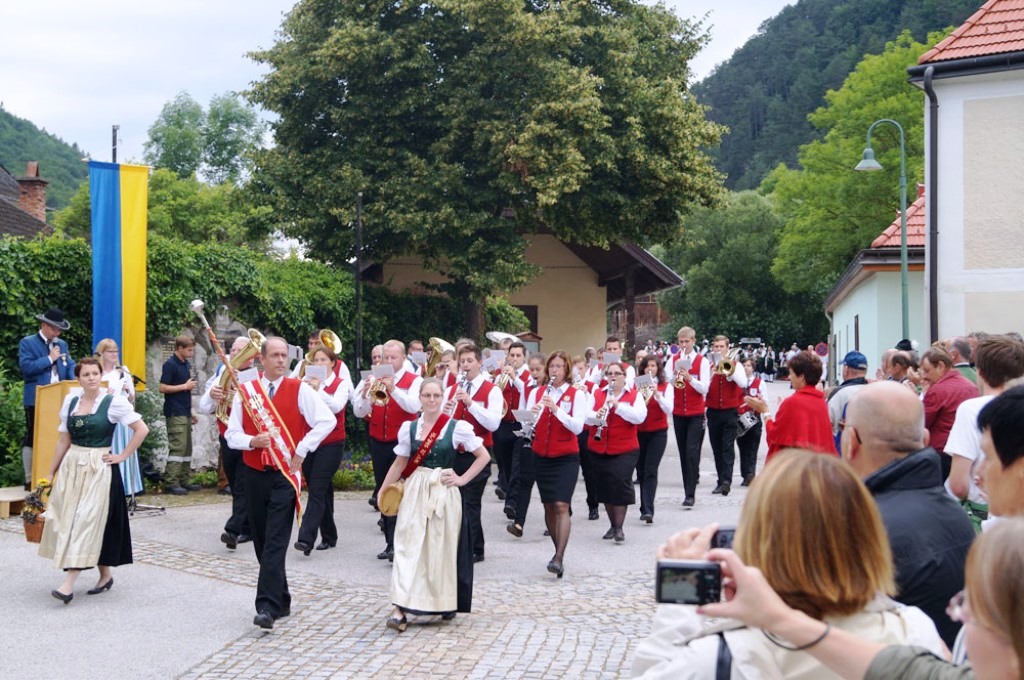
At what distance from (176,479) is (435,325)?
9.53 metres

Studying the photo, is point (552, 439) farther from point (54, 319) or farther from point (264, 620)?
point (54, 319)

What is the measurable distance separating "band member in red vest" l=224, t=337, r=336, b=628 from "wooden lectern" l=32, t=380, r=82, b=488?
12.8 feet

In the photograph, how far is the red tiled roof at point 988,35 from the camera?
1894 centimetres

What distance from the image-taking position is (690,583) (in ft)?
7.18

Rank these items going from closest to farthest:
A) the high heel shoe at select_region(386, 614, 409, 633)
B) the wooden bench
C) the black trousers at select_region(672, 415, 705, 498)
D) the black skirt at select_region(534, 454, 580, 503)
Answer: the high heel shoe at select_region(386, 614, 409, 633) → the black skirt at select_region(534, 454, 580, 503) → the wooden bench → the black trousers at select_region(672, 415, 705, 498)

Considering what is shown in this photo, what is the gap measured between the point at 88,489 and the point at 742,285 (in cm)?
6314

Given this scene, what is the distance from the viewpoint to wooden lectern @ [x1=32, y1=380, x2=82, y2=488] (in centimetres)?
1172

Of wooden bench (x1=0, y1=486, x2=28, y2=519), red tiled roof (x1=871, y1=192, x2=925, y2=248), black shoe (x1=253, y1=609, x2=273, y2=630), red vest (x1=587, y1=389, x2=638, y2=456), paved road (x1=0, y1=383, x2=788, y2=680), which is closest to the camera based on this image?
paved road (x1=0, y1=383, x2=788, y2=680)

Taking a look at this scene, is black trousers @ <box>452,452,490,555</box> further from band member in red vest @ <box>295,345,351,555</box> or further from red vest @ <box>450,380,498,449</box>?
band member in red vest @ <box>295,345,351,555</box>

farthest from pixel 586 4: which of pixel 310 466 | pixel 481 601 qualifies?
pixel 481 601

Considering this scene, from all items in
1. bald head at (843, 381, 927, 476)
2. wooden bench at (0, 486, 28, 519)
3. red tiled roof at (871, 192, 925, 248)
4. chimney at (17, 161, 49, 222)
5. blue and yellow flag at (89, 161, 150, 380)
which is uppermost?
chimney at (17, 161, 49, 222)

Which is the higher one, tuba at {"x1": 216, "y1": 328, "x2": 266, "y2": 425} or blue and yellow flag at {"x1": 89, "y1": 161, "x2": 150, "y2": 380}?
blue and yellow flag at {"x1": 89, "y1": 161, "x2": 150, "y2": 380}

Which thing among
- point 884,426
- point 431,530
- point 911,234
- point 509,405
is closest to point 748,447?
point 509,405

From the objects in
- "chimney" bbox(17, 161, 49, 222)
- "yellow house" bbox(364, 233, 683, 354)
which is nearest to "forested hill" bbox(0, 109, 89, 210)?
"chimney" bbox(17, 161, 49, 222)
